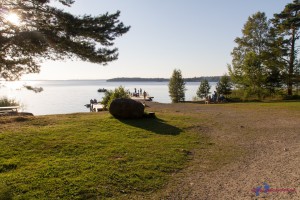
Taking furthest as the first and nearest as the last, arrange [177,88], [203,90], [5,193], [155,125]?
1. [203,90]
2. [177,88]
3. [155,125]
4. [5,193]

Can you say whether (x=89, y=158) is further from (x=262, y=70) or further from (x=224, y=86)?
(x=224, y=86)

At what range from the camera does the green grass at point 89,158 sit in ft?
21.2

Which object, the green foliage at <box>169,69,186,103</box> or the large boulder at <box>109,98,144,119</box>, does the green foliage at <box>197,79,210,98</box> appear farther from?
the large boulder at <box>109,98,144,119</box>

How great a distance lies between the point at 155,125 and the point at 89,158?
6572mm

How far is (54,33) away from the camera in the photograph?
8312 millimetres

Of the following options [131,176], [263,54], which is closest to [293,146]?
[131,176]

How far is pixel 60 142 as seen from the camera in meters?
10.4

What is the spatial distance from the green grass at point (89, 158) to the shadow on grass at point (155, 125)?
0.16ft

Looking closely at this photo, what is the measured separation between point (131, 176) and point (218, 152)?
156 inches

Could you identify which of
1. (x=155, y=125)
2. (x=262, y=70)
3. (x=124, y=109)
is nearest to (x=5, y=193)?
(x=155, y=125)

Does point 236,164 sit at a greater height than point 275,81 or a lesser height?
lesser

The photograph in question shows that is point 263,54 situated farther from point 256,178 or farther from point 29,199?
point 29,199

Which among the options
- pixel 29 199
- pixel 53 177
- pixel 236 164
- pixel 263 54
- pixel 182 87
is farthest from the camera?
pixel 182 87

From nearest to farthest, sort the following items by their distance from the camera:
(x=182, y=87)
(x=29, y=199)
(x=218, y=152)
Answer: (x=29, y=199) → (x=218, y=152) → (x=182, y=87)
